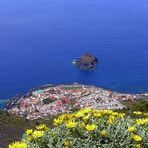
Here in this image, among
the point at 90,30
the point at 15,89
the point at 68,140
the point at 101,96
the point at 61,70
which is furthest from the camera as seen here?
the point at 90,30

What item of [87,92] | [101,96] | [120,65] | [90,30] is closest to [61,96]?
[87,92]

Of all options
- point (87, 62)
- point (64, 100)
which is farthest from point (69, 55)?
point (64, 100)

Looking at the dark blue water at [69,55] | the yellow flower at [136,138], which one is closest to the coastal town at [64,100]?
the dark blue water at [69,55]

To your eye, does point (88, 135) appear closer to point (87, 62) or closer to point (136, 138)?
point (136, 138)

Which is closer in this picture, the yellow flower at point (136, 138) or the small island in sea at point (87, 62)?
the yellow flower at point (136, 138)

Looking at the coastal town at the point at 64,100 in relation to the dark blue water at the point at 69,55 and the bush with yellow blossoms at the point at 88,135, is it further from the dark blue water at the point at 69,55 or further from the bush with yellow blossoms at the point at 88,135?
the bush with yellow blossoms at the point at 88,135

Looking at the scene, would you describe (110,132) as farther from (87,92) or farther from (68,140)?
(87,92)

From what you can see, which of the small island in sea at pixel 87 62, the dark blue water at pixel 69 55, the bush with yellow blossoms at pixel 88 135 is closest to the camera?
the bush with yellow blossoms at pixel 88 135

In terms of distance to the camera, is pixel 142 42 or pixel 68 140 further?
pixel 142 42
